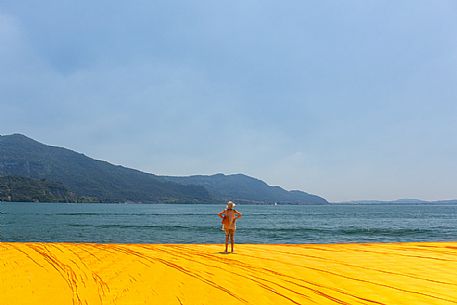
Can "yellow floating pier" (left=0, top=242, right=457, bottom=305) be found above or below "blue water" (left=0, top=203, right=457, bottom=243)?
above

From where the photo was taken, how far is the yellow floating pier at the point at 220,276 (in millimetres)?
6359

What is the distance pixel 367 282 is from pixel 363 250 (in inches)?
210

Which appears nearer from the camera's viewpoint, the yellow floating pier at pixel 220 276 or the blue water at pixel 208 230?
the yellow floating pier at pixel 220 276

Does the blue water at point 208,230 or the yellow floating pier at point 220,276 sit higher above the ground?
the yellow floating pier at point 220,276

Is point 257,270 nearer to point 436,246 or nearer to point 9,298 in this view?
point 9,298

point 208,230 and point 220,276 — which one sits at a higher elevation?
point 220,276

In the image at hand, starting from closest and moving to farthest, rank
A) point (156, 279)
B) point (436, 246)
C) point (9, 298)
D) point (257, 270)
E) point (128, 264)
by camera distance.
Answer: point (9, 298), point (156, 279), point (257, 270), point (128, 264), point (436, 246)

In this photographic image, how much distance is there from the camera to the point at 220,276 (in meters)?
7.94

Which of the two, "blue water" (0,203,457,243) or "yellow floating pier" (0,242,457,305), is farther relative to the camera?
"blue water" (0,203,457,243)

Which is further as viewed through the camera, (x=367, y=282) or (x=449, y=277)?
(x=449, y=277)

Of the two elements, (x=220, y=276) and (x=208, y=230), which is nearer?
(x=220, y=276)

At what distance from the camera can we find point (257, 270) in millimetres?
8625

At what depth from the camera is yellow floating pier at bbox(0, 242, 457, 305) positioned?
20.9 ft

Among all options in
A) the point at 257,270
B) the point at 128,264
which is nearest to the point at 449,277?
the point at 257,270
